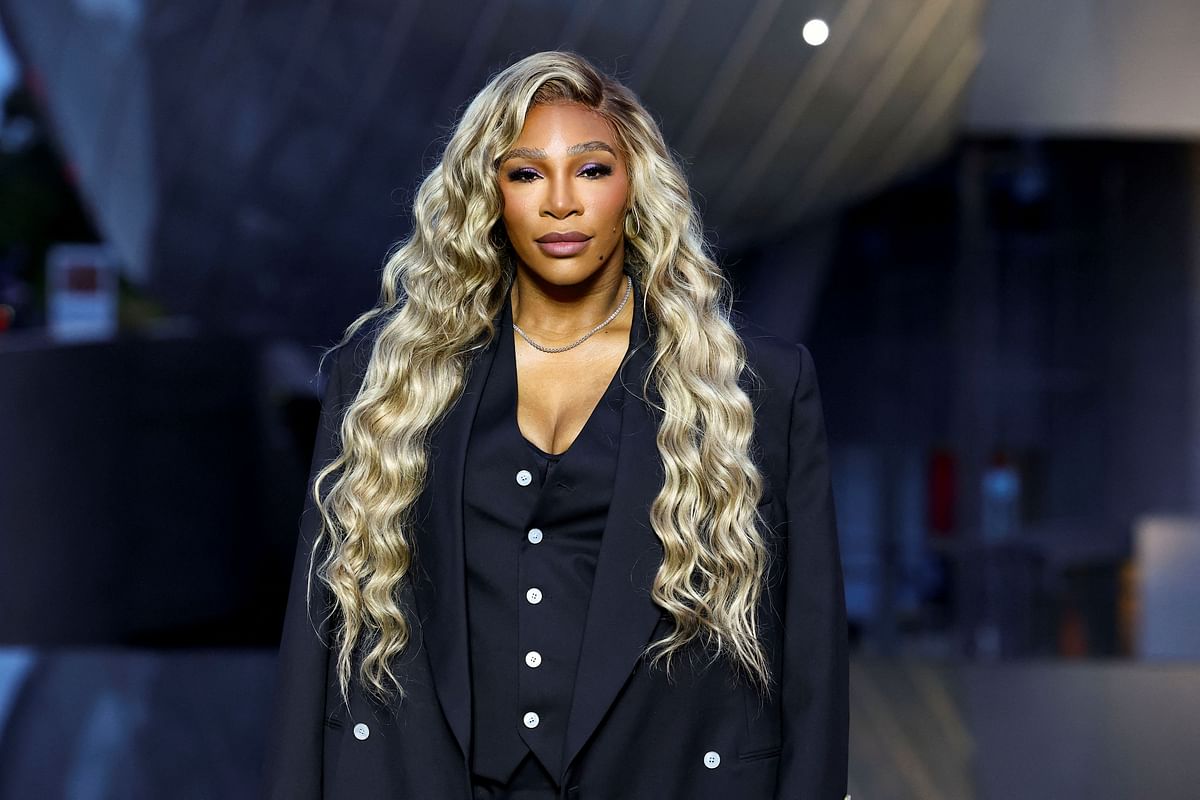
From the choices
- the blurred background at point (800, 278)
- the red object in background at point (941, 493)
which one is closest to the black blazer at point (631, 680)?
the blurred background at point (800, 278)

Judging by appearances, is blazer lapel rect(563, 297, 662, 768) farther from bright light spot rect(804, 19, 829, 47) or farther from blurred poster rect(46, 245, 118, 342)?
blurred poster rect(46, 245, 118, 342)

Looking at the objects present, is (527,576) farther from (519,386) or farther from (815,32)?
(815,32)

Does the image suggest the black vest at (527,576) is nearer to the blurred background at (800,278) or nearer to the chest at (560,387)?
the chest at (560,387)

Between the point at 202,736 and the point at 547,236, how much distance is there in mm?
3738

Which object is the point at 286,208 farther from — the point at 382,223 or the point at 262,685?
the point at 262,685

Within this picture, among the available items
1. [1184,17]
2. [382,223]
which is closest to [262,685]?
[382,223]

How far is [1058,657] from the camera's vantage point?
27.5ft

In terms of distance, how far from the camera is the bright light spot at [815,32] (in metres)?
7.72

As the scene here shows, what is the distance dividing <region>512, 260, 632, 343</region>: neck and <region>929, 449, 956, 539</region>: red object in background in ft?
21.8

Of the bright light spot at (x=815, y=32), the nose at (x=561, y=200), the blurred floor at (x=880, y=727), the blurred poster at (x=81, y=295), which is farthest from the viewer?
the blurred poster at (x=81, y=295)

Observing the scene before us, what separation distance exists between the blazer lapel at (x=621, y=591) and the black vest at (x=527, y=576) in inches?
1.5

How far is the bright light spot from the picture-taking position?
25.3ft

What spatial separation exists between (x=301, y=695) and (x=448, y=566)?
1.09 ft

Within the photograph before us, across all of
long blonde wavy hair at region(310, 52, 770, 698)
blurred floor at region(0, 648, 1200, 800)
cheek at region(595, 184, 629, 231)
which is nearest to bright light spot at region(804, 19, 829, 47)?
blurred floor at region(0, 648, 1200, 800)
